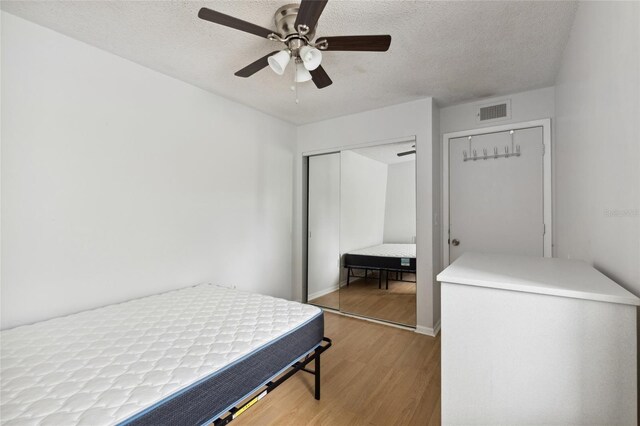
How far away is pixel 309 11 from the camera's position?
133cm

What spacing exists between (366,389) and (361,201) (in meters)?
2.20

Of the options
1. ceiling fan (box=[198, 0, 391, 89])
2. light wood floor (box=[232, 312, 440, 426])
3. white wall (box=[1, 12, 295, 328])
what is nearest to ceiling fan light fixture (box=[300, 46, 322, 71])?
ceiling fan (box=[198, 0, 391, 89])

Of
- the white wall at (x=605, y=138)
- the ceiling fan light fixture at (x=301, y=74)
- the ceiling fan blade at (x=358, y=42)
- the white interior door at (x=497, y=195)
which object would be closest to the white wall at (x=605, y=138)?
the white wall at (x=605, y=138)

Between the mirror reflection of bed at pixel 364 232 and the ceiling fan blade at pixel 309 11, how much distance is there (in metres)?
2.12

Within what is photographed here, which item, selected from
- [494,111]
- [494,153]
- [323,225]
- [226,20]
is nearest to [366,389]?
[323,225]

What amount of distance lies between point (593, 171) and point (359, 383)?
204 cm

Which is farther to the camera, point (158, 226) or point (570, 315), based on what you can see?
point (158, 226)

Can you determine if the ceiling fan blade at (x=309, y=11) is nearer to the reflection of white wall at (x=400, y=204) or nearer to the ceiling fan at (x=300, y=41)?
the ceiling fan at (x=300, y=41)

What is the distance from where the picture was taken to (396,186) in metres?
3.39

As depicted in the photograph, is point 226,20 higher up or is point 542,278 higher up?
point 226,20

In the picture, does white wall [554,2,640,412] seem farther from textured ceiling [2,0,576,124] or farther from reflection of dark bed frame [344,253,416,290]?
reflection of dark bed frame [344,253,416,290]

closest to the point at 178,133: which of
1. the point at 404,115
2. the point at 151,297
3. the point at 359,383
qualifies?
the point at 151,297

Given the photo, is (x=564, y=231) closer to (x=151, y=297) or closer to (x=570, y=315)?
(x=570, y=315)

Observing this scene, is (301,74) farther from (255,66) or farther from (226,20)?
(226,20)
